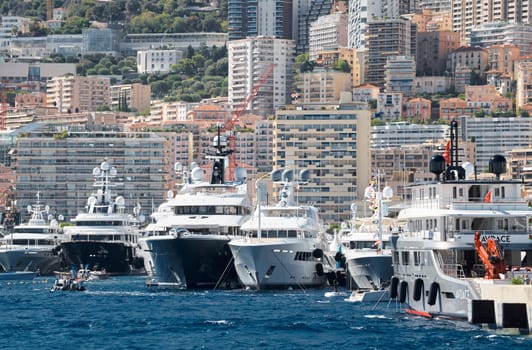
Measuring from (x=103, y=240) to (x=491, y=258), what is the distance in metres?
85.3

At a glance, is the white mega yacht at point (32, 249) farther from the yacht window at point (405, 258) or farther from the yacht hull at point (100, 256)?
the yacht window at point (405, 258)

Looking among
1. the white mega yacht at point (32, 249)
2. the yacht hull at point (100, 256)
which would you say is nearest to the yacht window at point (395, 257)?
the yacht hull at point (100, 256)

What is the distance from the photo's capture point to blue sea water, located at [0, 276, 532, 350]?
263ft

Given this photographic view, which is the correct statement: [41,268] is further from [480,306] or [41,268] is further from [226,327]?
[480,306]

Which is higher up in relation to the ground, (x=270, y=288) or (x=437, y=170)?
(x=437, y=170)

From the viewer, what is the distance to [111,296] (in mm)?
116375

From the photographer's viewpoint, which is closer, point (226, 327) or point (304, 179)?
point (226, 327)

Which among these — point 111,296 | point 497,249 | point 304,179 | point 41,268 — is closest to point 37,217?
point 41,268

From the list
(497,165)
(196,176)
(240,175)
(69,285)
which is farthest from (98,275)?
(497,165)

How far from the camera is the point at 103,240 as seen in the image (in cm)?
16175

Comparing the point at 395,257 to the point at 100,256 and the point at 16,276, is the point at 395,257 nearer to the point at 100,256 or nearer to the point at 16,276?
the point at 16,276

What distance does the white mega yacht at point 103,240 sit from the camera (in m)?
158

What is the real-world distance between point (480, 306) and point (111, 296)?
42497mm

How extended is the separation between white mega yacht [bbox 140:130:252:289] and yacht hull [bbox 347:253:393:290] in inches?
430
